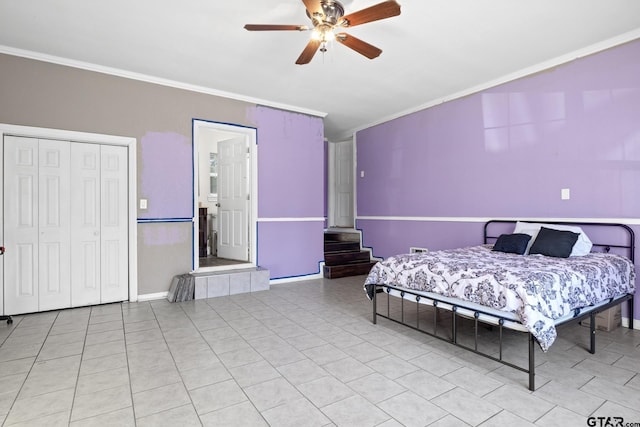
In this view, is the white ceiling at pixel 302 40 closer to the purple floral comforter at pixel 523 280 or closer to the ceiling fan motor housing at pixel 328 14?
the ceiling fan motor housing at pixel 328 14

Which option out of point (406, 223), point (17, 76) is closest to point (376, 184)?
point (406, 223)

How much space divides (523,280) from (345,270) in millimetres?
3808

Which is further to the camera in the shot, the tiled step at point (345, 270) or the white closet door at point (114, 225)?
the tiled step at point (345, 270)

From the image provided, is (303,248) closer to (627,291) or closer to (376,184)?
(376,184)

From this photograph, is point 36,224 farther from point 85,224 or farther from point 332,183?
point 332,183

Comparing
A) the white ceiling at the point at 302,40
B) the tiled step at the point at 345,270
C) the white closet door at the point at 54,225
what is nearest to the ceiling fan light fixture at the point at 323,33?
the white ceiling at the point at 302,40

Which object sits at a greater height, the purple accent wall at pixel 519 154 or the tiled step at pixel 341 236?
the purple accent wall at pixel 519 154

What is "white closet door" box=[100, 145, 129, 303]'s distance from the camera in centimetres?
408

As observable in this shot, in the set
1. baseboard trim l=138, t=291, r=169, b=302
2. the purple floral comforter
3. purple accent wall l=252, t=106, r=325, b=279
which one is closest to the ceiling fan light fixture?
the purple floral comforter

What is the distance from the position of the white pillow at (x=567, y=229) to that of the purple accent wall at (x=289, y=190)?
122 inches

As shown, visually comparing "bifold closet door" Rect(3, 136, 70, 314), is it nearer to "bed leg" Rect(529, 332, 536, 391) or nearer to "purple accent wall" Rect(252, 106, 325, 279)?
"purple accent wall" Rect(252, 106, 325, 279)

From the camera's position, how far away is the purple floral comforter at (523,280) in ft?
7.03

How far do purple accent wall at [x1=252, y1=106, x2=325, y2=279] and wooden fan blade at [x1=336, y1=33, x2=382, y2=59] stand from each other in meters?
2.70

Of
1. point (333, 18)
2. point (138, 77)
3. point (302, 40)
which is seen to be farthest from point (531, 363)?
point (138, 77)
